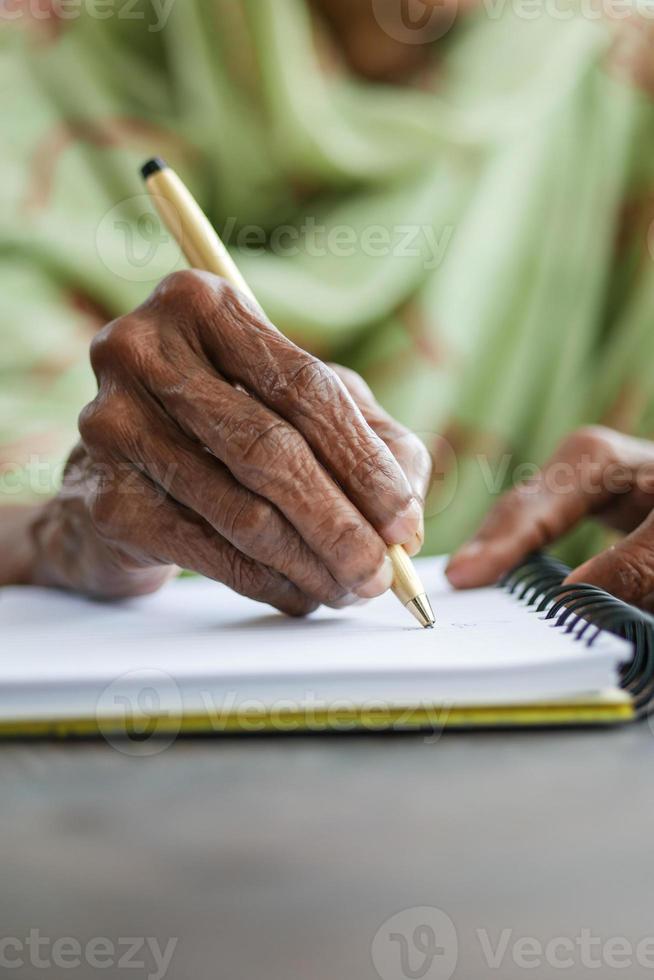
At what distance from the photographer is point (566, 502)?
1.90ft

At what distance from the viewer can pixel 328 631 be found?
404 mm

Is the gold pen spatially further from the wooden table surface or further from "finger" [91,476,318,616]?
the wooden table surface

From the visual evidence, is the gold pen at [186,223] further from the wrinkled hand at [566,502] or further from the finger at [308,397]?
the wrinkled hand at [566,502]

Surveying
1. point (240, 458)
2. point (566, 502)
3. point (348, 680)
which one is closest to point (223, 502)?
point (240, 458)

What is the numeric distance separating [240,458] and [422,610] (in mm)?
104

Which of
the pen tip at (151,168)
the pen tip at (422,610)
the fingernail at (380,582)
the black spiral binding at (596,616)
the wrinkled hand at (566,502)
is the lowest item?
the wrinkled hand at (566,502)

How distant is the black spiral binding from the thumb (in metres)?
0.02

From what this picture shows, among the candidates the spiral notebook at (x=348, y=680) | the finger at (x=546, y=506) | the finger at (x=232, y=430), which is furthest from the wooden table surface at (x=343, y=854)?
the finger at (x=546, y=506)

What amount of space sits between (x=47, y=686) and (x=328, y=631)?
0.13 meters

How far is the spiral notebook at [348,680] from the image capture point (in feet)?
0.98

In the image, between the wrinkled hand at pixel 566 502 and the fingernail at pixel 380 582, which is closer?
the fingernail at pixel 380 582

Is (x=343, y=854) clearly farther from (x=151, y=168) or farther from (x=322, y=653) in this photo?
(x=151, y=168)

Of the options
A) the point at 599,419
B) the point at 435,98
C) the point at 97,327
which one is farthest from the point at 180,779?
the point at 435,98

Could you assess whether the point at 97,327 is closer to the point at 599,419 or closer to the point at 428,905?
the point at 599,419
